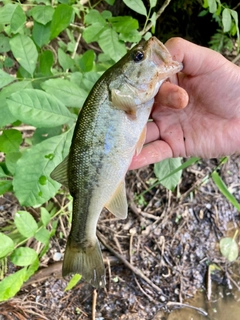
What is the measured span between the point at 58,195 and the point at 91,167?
1100 millimetres

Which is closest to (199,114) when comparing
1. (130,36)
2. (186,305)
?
(130,36)

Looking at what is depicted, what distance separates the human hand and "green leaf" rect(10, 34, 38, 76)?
530 mm

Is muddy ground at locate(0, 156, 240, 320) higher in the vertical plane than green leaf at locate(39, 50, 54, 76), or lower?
lower

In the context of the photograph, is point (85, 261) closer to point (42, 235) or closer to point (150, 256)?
point (42, 235)

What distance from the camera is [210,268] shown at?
2.68m

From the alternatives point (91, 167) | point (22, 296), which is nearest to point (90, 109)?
point (91, 167)

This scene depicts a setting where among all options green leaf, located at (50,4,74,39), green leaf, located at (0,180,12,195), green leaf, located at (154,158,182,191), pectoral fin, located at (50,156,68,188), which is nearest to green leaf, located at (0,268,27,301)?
green leaf, located at (0,180,12,195)

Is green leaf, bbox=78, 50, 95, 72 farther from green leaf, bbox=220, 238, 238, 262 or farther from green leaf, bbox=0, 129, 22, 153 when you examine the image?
green leaf, bbox=220, 238, 238, 262

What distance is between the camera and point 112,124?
52.9 inches

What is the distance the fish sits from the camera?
4.40 ft

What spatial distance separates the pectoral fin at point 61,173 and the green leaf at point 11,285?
45 centimetres

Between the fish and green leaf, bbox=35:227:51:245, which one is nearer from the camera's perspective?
the fish

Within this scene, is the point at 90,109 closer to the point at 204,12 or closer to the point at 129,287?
the point at 129,287

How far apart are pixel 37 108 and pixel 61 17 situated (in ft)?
1.25
